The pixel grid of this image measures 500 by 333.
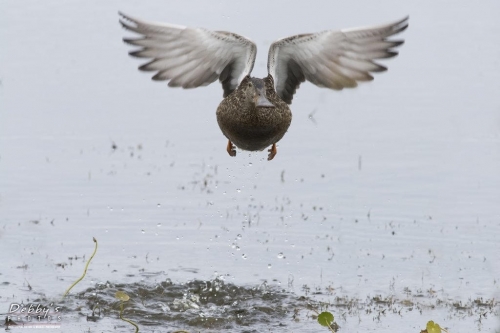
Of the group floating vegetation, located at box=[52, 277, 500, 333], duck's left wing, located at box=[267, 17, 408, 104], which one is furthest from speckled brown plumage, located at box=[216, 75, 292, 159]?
floating vegetation, located at box=[52, 277, 500, 333]

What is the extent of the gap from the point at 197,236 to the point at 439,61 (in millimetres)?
6706

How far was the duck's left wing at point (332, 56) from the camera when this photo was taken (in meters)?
7.18

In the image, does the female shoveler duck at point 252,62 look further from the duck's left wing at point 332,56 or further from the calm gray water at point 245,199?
the calm gray water at point 245,199

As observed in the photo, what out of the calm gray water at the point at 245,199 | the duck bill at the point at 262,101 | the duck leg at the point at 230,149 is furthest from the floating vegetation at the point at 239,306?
the duck bill at the point at 262,101

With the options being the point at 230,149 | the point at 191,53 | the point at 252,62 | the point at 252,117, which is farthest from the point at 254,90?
the point at 230,149

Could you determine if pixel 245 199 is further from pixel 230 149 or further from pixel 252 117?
pixel 252 117

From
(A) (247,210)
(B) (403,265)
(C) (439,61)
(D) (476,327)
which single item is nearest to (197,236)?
(A) (247,210)

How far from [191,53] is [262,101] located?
34.1 inches

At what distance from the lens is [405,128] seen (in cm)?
1178

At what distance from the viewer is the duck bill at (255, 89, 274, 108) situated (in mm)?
6809

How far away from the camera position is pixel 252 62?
7.49 metres

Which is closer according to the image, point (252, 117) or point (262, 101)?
point (262, 101)

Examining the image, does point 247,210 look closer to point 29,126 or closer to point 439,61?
point 29,126

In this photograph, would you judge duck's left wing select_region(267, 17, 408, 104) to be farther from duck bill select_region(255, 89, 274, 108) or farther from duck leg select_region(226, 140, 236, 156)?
duck leg select_region(226, 140, 236, 156)
